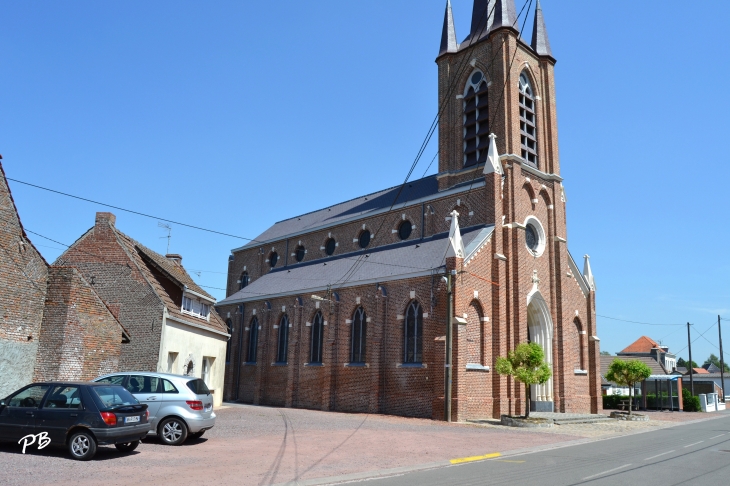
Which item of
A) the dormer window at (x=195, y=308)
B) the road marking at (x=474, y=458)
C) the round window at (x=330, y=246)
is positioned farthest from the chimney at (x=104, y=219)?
the round window at (x=330, y=246)

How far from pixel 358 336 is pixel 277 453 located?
1846 cm

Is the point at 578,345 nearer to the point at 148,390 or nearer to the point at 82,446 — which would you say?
the point at 148,390

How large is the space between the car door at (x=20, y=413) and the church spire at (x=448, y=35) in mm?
31989

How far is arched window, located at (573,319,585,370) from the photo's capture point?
34281mm

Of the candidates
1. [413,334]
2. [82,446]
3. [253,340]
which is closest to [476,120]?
[413,334]

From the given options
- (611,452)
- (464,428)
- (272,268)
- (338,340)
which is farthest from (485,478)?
(272,268)

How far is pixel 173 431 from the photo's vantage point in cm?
1395

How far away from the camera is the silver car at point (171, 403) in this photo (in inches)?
548

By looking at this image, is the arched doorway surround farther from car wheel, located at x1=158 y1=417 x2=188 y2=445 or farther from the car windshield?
the car windshield

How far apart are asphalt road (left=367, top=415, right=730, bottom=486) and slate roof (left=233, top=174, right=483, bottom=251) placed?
18174 mm

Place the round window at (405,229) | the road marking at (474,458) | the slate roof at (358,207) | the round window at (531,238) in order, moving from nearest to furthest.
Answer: the road marking at (474,458) < the round window at (531,238) < the round window at (405,229) < the slate roof at (358,207)

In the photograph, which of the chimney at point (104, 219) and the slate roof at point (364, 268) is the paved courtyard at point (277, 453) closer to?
the chimney at point (104, 219)

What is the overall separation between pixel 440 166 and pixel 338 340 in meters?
12.5

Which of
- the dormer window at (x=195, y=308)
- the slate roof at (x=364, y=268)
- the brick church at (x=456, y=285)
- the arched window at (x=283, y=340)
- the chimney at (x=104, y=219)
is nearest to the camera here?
the chimney at (x=104, y=219)
